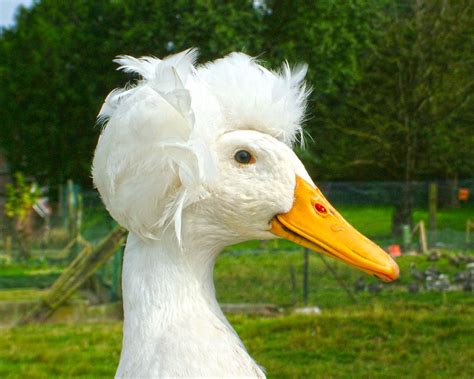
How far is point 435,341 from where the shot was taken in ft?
20.3

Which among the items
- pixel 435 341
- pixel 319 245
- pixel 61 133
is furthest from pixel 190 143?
pixel 61 133

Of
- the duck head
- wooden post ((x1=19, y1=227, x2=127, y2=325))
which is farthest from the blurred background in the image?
the duck head

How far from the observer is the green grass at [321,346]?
557 centimetres

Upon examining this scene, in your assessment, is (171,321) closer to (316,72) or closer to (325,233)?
(325,233)

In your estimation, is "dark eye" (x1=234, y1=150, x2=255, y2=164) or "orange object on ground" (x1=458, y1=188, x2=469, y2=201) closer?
"dark eye" (x1=234, y1=150, x2=255, y2=164)

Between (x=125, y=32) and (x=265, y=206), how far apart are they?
14.8 meters

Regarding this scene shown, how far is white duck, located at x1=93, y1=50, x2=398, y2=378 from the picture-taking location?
1.82 m

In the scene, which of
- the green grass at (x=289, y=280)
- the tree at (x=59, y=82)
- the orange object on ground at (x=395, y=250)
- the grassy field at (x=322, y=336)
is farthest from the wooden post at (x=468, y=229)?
the tree at (x=59, y=82)

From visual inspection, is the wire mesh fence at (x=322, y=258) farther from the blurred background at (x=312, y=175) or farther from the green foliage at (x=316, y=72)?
the green foliage at (x=316, y=72)

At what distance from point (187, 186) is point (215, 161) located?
94 mm

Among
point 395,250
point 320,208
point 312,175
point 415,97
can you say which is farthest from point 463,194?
point 320,208

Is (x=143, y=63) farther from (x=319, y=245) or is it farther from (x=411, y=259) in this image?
(x=411, y=259)

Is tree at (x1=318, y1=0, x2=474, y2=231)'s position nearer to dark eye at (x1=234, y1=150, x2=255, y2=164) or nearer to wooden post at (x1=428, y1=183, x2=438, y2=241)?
wooden post at (x1=428, y1=183, x2=438, y2=241)

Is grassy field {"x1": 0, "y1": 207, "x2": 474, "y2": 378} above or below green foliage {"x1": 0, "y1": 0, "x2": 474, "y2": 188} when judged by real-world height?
below
